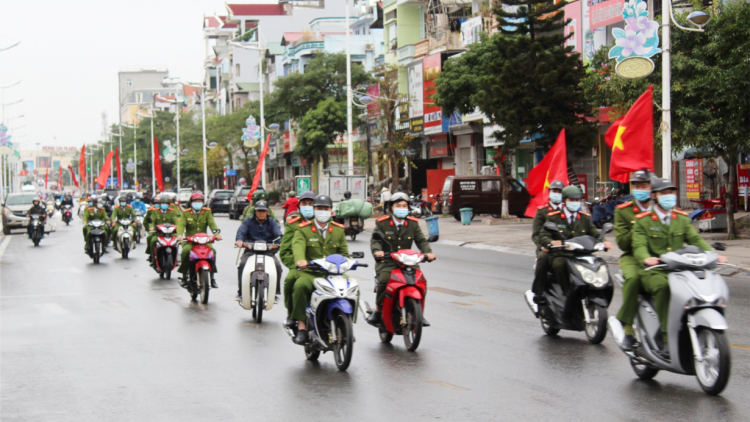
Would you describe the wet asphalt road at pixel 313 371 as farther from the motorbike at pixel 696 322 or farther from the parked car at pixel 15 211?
the parked car at pixel 15 211

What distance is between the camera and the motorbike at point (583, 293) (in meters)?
9.30

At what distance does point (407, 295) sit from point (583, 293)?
1.82 metres

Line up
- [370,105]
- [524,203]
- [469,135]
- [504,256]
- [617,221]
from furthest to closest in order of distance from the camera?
[370,105] < [469,135] < [524,203] < [504,256] < [617,221]

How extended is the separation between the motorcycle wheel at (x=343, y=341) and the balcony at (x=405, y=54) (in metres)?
46.4

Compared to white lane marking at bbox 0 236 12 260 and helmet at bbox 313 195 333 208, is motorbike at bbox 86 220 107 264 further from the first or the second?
helmet at bbox 313 195 333 208

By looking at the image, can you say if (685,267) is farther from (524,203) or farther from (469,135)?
(469,135)

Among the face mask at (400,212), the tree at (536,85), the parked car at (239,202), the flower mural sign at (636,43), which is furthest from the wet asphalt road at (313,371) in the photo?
the parked car at (239,202)

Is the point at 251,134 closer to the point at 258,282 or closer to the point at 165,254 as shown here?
Result: the point at 165,254

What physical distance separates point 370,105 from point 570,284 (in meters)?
45.2

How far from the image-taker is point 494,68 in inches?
1315

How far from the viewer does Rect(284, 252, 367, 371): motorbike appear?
827 centimetres

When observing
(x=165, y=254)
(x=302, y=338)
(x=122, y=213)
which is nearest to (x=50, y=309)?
(x=165, y=254)

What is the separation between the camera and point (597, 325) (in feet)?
30.9

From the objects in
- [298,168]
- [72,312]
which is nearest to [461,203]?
[72,312]
